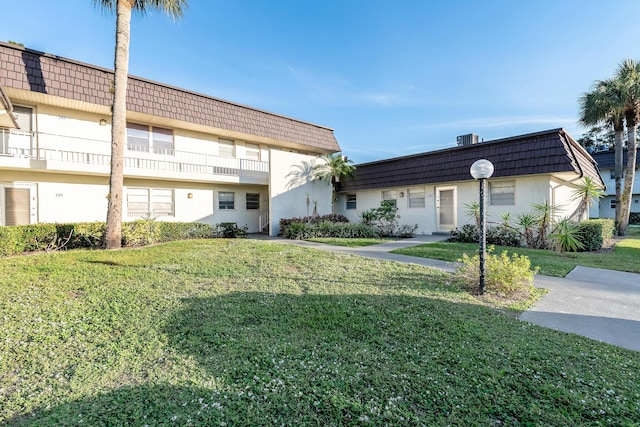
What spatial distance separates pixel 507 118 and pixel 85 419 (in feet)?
71.9

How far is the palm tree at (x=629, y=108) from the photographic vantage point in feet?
42.9

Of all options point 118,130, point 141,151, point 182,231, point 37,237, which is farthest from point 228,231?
point 37,237

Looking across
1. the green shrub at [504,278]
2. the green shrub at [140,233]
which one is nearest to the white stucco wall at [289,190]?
the green shrub at [140,233]

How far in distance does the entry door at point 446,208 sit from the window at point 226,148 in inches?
420

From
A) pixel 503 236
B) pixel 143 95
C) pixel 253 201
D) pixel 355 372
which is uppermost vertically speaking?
pixel 143 95

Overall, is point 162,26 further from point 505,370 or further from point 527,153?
point 527,153

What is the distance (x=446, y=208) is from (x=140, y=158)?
13.8m

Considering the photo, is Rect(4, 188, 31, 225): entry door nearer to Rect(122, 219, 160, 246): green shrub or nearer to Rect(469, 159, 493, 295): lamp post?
Rect(122, 219, 160, 246): green shrub

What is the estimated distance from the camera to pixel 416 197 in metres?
14.6

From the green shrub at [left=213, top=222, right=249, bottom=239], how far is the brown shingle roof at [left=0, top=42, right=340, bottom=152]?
4.67m

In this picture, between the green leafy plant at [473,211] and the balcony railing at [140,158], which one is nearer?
the balcony railing at [140,158]

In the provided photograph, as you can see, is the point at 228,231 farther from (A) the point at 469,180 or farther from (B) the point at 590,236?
(B) the point at 590,236

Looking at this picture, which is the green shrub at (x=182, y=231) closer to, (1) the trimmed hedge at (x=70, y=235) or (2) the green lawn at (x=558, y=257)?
(1) the trimmed hedge at (x=70, y=235)

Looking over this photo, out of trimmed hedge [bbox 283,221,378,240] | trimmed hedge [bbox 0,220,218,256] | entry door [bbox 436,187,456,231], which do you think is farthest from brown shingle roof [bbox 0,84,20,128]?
entry door [bbox 436,187,456,231]
